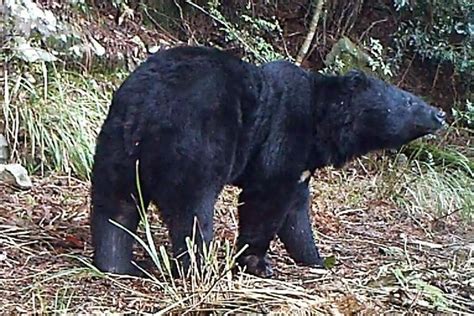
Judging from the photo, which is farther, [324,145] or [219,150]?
[324,145]

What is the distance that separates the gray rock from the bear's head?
82.7 inches

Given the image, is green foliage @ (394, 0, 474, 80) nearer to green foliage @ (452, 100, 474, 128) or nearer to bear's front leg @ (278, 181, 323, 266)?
green foliage @ (452, 100, 474, 128)

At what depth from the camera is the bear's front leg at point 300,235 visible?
4.94m

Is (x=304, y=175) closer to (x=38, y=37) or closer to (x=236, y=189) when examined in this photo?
(x=236, y=189)

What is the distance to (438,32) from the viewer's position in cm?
1042

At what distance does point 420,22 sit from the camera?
10484mm

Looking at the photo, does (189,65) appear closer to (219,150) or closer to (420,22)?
(219,150)

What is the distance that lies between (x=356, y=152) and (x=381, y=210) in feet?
6.28

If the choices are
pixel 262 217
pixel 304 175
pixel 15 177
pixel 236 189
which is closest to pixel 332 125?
pixel 304 175

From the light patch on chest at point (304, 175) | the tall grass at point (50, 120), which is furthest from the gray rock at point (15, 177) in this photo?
the light patch on chest at point (304, 175)

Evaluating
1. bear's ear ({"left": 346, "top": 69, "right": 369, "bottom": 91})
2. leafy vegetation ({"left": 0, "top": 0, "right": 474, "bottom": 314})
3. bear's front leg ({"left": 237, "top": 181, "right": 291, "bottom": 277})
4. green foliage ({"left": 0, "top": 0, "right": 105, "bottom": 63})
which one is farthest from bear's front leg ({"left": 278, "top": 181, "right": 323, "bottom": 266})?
green foliage ({"left": 0, "top": 0, "right": 105, "bottom": 63})

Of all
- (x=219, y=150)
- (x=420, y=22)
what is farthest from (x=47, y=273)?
(x=420, y=22)

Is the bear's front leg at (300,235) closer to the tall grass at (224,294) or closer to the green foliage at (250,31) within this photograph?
the tall grass at (224,294)

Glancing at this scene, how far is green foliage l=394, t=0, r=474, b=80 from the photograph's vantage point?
1021 centimetres
